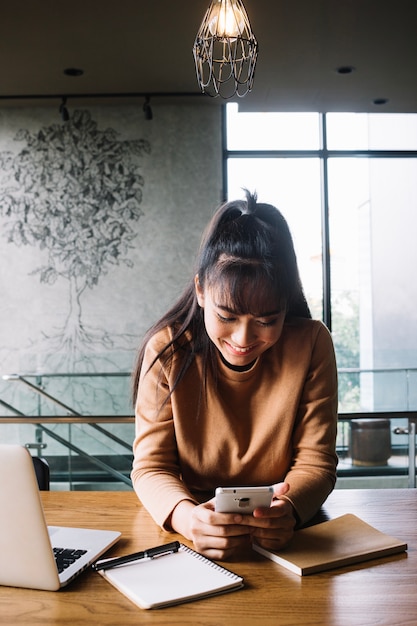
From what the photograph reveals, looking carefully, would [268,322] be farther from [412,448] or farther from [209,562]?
[412,448]

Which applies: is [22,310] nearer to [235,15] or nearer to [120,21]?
[120,21]

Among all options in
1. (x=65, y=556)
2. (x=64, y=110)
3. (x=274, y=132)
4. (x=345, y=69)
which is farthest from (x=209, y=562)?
(x=274, y=132)

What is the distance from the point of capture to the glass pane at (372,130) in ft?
20.8

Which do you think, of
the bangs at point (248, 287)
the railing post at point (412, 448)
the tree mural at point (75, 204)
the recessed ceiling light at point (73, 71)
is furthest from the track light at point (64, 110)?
the bangs at point (248, 287)

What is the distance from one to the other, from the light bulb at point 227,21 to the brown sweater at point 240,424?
57.1 inches

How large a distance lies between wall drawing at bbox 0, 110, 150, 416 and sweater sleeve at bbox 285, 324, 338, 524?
180 inches

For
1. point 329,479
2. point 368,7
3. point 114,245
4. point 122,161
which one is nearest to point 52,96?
point 122,161

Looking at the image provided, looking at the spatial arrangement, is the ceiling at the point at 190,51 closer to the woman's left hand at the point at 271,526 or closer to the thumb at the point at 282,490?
the thumb at the point at 282,490

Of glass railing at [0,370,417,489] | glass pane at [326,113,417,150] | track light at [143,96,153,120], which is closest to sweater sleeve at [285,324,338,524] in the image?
glass railing at [0,370,417,489]

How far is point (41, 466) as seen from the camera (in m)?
1.84

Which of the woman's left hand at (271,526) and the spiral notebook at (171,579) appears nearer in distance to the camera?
the spiral notebook at (171,579)

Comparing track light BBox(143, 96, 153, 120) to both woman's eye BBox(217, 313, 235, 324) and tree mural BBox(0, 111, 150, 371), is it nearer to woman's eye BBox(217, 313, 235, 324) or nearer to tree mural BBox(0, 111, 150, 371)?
tree mural BBox(0, 111, 150, 371)

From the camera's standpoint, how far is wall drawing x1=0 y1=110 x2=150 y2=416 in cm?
607

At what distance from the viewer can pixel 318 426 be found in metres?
1.57
